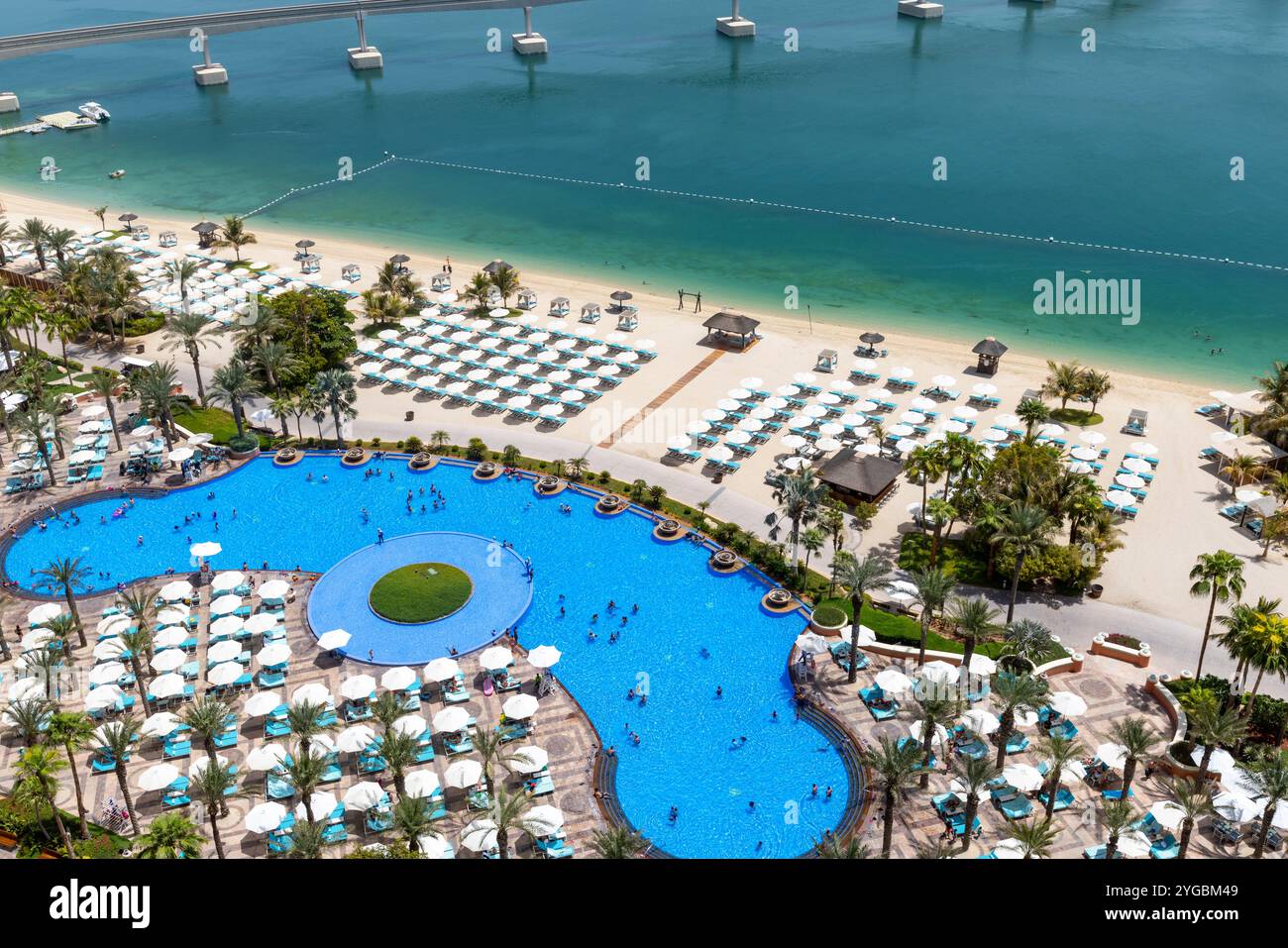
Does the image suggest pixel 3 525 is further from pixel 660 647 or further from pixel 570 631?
pixel 660 647

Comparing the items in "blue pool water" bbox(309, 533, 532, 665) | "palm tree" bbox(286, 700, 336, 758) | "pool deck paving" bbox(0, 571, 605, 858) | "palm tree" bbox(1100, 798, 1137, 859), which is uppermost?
"palm tree" bbox(286, 700, 336, 758)

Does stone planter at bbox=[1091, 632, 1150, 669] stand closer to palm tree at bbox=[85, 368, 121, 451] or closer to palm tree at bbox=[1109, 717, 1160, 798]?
palm tree at bbox=[1109, 717, 1160, 798]

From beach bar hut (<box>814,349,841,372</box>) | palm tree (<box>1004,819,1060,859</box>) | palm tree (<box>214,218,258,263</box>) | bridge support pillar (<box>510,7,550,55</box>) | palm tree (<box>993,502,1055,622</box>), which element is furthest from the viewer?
bridge support pillar (<box>510,7,550,55</box>)

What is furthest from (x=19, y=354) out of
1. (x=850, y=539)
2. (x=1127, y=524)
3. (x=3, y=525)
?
(x=1127, y=524)

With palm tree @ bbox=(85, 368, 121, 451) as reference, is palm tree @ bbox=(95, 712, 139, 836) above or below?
below

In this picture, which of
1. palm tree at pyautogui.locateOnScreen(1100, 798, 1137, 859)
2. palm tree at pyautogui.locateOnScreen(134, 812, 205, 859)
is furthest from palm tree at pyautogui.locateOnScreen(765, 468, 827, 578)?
palm tree at pyautogui.locateOnScreen(134, 812, 205, 859)

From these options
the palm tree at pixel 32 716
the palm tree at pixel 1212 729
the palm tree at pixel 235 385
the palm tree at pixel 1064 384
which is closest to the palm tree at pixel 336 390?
the palm tree at pixel 235 385

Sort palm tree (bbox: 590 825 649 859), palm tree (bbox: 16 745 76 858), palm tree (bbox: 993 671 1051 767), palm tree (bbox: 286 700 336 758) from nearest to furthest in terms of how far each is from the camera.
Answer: palm tree (bbox: 590 825 649 859) < palm tree (bbox: 16 745 76 858) < palm tree (bbox: 286 700 336 758) < palm tree (bbox: 993 671 1051 767)
